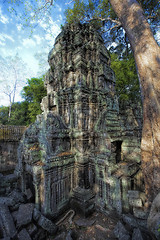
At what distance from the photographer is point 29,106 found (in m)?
16.4

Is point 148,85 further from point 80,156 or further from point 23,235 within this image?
point 23,235

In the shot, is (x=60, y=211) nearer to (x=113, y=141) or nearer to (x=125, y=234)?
(x=125, y=234)

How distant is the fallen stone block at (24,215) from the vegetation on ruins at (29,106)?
13686 mm

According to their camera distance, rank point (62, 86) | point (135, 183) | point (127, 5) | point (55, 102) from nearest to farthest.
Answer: point (127, 5) → point (135, 183) → point (55, 102) → point (62, 86)

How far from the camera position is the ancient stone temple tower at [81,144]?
11.5 feet

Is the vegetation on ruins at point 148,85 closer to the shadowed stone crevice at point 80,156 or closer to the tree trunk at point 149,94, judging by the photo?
the tree trunk at point 149,94

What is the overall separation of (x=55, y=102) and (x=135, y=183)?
174 inches

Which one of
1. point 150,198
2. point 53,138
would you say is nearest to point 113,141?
point 150,198

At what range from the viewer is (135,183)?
374 centimetres

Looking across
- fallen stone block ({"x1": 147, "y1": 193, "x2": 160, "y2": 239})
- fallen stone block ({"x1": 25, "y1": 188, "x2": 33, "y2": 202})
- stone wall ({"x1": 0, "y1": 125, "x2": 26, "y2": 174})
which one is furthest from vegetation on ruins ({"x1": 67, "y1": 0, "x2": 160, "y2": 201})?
stone wall ({"x1": 0, "y1": 125, "x2": 26, "y2": 174})

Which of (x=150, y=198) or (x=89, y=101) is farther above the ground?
(x=89, y=101)

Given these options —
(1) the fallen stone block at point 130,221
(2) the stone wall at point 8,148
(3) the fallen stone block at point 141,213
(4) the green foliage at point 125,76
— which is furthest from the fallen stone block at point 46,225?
(4) the green foliage at point 125,76

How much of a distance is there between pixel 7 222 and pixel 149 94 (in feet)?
15.1

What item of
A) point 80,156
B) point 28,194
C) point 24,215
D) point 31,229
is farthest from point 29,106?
point 31,229
